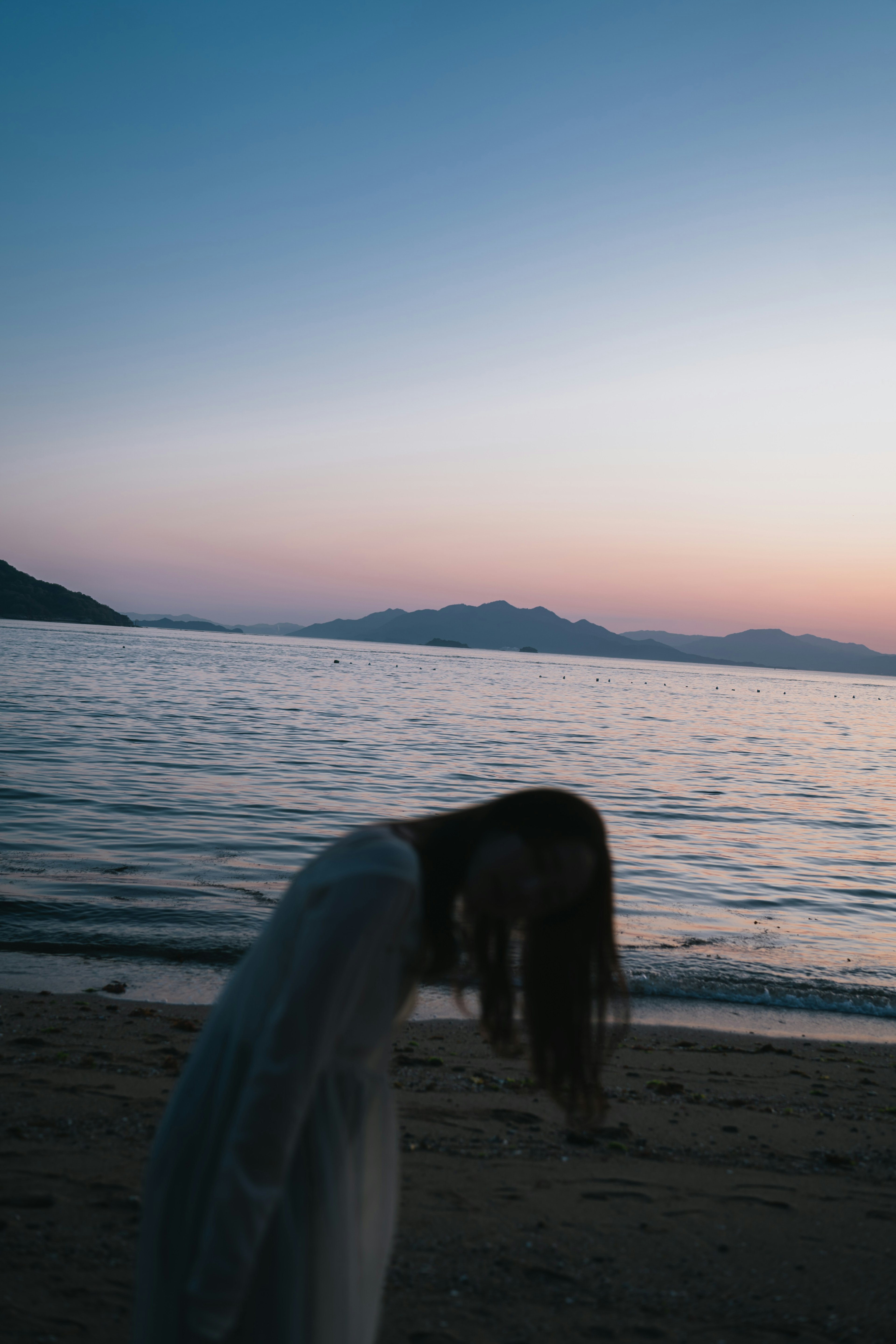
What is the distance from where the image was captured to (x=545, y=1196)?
14.3ft

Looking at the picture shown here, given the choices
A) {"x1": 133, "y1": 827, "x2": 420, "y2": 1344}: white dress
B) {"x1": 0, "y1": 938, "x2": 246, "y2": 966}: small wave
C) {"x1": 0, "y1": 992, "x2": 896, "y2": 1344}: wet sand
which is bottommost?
{"x1": 0, "y1": 938, "x2": 246, "y2": 966}: small wave

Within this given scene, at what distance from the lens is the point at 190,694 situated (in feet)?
129

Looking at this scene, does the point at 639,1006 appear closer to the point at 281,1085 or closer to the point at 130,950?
the point at 130,950

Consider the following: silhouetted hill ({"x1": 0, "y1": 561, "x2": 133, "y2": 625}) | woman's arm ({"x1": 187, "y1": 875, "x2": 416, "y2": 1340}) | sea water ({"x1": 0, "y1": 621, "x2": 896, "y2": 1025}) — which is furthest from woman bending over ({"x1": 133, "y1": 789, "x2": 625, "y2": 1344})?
silhouetted hill ({"x1": 0, "y1": 561, "x2": 133, "y2": 625})

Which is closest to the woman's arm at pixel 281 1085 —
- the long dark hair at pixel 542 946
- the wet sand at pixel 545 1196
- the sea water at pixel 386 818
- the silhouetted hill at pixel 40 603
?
the long dark hair at pixel 542 946

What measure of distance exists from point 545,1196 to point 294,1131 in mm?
3447

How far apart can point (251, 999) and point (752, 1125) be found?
500cm

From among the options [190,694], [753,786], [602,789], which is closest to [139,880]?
[602,789]

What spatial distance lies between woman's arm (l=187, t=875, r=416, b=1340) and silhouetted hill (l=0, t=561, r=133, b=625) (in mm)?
173407

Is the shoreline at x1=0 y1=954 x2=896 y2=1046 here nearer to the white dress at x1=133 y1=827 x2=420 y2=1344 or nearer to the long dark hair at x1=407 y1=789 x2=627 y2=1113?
the long dark hair at x1=407 y1=789 x2=627 y2=1113

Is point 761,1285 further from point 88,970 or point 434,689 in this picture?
point 434,689

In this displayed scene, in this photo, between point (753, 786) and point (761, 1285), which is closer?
point (761, 1285)

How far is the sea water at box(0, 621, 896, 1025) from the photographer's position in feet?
29.7

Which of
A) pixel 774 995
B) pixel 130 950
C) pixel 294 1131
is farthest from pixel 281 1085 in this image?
pixel 774 995
